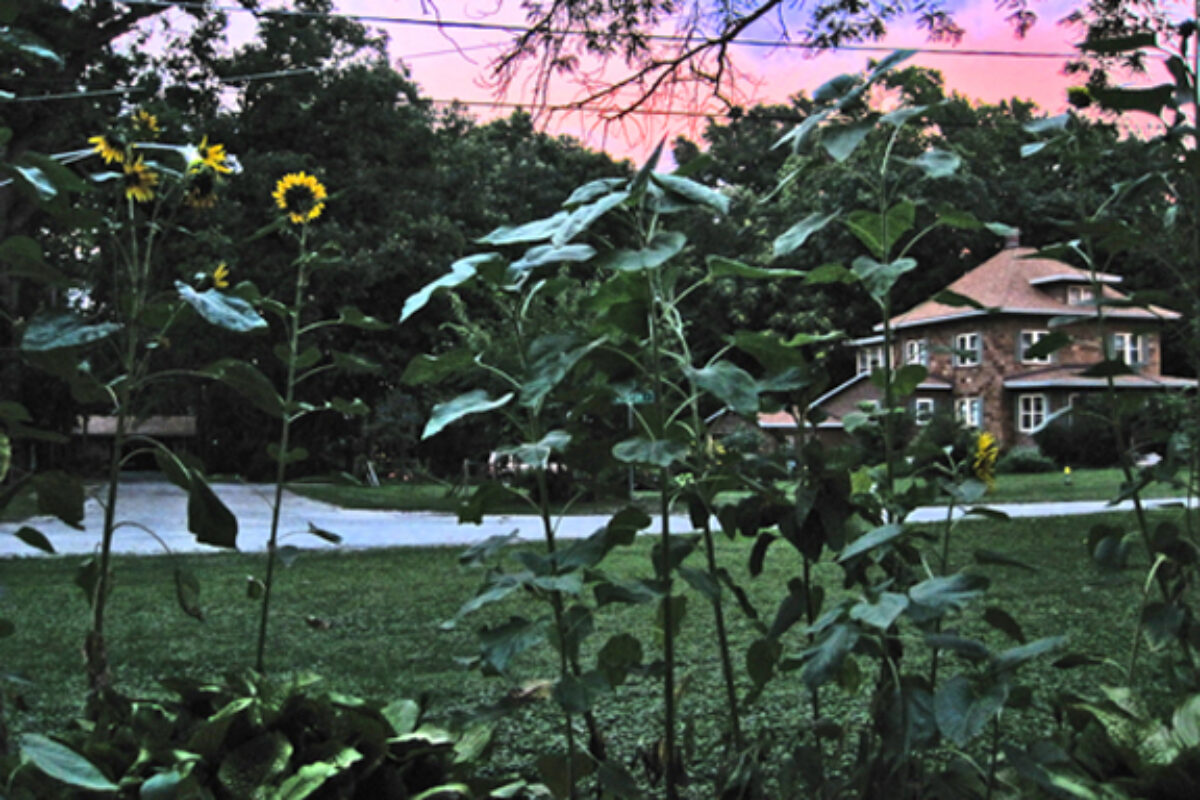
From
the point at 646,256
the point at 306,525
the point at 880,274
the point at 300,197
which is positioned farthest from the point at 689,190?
the point at 306,525

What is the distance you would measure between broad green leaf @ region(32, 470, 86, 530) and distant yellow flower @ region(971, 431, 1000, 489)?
114 centimetres

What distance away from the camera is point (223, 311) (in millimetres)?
1051

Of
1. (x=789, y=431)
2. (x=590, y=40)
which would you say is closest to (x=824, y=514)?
(x=789, y=431)

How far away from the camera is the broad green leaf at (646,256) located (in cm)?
103

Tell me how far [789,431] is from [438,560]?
18.8ft

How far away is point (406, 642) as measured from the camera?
377 cm

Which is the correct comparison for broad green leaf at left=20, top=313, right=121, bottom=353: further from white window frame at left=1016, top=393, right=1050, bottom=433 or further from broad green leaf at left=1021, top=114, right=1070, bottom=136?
white window frame at left=1016, top=393, right=1050, bottom=433

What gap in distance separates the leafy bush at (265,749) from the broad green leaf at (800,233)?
838 mm

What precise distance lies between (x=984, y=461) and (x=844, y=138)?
1.89 feet

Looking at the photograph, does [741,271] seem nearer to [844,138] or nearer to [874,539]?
[844,138]

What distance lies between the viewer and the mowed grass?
248 cm

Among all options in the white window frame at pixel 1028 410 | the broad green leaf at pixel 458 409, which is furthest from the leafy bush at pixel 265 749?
the white window frame at pixel 1028 410

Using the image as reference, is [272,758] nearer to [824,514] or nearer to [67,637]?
[824,514]

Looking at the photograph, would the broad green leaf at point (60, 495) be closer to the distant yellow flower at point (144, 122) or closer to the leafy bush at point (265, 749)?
the leafy bush at point (265, 749)
